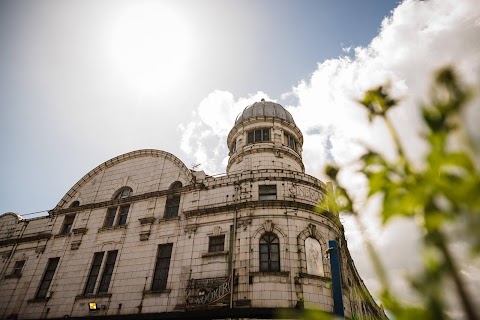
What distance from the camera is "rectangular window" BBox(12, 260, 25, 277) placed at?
22.5 meters

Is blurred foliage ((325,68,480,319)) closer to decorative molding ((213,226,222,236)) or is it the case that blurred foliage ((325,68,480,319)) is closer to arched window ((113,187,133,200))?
decorative molding ((213,226,222,236))

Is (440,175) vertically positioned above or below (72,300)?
below

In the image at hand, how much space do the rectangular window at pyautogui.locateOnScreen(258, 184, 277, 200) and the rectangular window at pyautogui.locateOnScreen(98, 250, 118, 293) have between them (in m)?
11.6

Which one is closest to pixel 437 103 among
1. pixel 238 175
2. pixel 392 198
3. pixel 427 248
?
pixel 392 198

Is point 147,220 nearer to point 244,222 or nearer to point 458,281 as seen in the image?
point 244,222

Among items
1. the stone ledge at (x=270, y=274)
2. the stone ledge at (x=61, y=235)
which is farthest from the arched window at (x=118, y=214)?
the stone ledge at (x=270, y=274)

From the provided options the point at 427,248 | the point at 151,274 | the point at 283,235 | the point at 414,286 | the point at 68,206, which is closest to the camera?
the point at 414,286

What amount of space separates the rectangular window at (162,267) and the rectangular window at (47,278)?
947 cm

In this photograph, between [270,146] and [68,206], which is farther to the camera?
[68,206]

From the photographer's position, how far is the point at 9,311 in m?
20.5

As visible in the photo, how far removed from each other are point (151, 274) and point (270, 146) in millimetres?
13108

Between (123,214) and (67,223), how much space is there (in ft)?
19.7

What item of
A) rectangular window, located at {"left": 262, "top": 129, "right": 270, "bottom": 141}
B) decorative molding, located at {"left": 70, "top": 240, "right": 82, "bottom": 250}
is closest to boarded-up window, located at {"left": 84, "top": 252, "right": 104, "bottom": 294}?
decorative molding, located at {"left": 70, "top": 240, "right": 82, "bottom": 250}

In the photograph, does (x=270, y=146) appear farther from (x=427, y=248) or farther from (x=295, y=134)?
(x=427, y=248)
